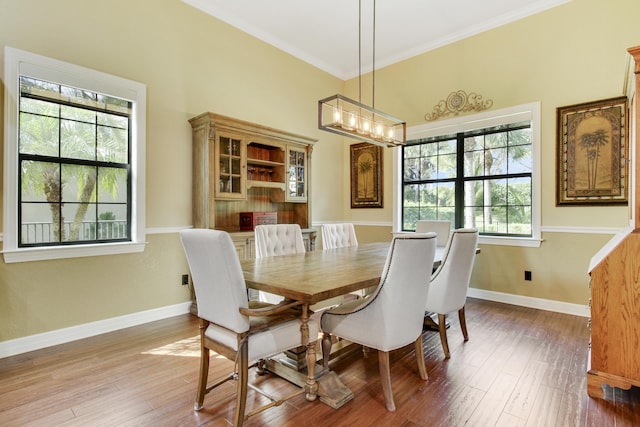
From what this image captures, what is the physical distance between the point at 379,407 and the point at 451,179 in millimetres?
3573

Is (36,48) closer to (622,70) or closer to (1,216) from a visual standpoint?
(1,216)

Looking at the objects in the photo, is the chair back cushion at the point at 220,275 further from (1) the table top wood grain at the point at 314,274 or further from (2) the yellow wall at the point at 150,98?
(2) the yellow wall at the point at 150,98

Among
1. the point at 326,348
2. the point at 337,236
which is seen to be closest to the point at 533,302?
the point at 337,236

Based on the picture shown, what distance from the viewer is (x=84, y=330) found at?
9.84ft

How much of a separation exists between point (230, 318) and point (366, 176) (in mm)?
4267

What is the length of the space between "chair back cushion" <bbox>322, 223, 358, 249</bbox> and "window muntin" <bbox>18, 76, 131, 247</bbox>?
203 centimetres

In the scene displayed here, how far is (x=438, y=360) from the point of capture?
8.31 ft

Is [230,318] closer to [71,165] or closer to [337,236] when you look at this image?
[337,236]

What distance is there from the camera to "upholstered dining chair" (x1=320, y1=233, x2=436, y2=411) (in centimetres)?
183

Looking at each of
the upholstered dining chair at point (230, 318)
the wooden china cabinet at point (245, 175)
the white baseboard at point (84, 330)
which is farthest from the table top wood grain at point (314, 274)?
the white baseboard at point (84, 330)

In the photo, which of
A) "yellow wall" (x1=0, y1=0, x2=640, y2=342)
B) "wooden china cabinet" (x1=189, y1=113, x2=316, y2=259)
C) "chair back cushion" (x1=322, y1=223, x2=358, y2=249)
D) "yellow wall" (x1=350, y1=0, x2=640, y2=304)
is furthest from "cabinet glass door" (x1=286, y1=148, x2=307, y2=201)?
"yellow wall" (x1=350, y1=0, x2=640, y2=304)

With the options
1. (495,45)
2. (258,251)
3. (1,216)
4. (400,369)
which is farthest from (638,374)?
(1,216)

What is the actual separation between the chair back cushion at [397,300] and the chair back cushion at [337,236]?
1660 mm

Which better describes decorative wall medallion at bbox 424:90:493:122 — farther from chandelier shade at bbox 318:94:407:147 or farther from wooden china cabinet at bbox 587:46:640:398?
wooden china cabinet at bbox 587:46:640:398
